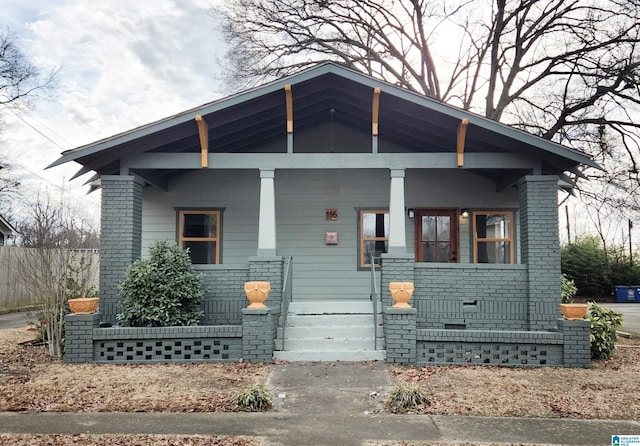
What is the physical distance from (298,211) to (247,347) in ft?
13.9

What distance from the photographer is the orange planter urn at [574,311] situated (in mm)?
8195

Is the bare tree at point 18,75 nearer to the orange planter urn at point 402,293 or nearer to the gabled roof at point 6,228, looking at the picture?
the gabled roof at point 6,228

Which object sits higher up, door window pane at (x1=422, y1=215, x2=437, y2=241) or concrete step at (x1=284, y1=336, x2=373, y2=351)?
door window pane at (x1=422, y1=215, x2=437, y2=241)

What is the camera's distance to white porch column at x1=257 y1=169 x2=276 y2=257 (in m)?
9.11

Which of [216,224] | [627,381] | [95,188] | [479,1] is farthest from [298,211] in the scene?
[479,1]

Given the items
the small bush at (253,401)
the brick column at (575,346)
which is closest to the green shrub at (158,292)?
the small bush at (253,401)

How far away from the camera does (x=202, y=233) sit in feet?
38.4

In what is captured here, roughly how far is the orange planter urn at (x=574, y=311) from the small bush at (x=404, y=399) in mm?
3470

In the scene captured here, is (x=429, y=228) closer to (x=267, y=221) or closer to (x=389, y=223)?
(x=389, y=223)

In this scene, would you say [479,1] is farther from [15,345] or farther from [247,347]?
[15,345]

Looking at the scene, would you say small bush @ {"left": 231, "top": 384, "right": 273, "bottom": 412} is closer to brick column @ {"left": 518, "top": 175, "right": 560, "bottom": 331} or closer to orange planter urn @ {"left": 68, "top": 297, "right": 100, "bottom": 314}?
orange planter urn @ {"left": 68, "top": 297, "right": 100, "bottom": 314}

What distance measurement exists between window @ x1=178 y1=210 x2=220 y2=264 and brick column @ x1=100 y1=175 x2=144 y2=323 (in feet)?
A: 8.10

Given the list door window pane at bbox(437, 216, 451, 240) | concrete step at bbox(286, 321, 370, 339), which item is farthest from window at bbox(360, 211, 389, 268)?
concrete step at bbox(286, 321, 370, 339)

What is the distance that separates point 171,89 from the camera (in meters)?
23.5
